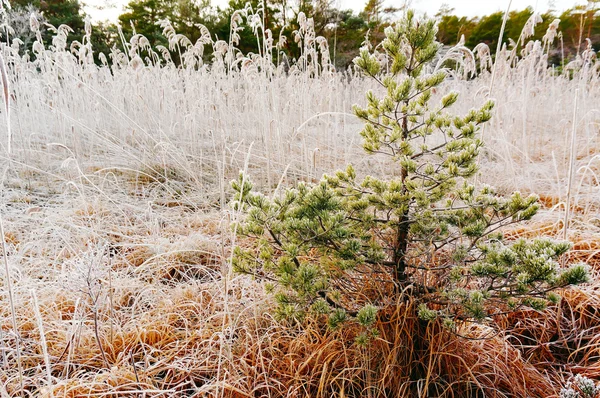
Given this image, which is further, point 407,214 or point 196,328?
point 196,328

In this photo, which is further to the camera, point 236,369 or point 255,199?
point 236,369

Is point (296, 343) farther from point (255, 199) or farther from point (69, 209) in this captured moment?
point (69, 209)

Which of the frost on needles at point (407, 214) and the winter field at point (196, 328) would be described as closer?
the frost on needles at point (407, 214)

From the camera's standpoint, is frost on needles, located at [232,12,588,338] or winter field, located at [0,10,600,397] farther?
winter field, located at [0,10,600,397]

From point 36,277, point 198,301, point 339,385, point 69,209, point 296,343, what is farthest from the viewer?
point 69,209

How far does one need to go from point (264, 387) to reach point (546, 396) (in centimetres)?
78

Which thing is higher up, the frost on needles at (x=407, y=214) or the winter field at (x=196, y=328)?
the frost on needles at (x=407, y=214)

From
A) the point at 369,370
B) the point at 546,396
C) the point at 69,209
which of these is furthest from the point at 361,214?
the point at 69,209

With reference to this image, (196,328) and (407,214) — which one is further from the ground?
(407,214)

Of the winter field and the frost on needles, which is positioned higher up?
the frost on needles

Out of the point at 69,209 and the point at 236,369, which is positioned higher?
the point at 69,209

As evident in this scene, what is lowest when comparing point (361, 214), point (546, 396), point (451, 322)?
point (546, 396)

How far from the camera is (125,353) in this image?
1.14m

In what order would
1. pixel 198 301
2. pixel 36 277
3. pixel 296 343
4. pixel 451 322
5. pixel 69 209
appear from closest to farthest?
pixel 451 322, pixel 296 343, pixel 198 301, pixel 36 277, pixel 69 209
